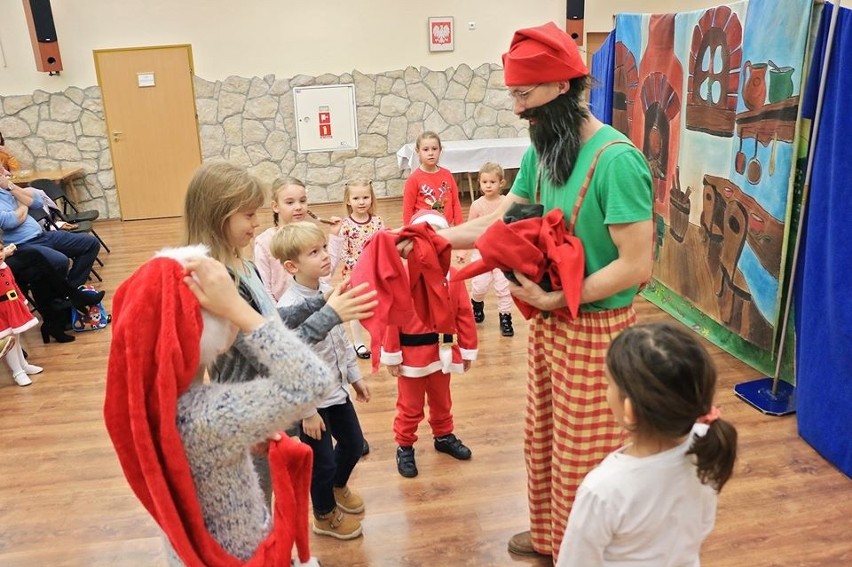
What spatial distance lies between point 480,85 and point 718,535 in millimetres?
8080

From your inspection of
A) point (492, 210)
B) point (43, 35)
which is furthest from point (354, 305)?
point (43, 35)

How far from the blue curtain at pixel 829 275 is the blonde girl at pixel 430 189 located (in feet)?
7.66

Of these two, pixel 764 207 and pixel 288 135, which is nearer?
pixel 764 207

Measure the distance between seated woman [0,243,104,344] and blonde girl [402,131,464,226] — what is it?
2676 mm

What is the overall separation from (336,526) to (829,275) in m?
2.33

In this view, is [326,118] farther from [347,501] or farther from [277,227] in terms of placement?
[347,501]

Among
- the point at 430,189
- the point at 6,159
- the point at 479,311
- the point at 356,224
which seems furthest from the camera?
the point at 6,159

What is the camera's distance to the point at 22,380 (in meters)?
4.33

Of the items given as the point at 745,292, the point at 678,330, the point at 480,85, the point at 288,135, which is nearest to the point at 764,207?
the point at 745,292

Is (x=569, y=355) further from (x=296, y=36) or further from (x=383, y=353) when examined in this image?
(x=296, y=36)

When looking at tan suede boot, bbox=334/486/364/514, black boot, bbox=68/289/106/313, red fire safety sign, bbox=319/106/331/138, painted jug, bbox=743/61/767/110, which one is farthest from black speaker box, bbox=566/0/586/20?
tan suede boot, bbox=334/486/364/514

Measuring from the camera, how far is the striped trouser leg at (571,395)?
197 centimetres

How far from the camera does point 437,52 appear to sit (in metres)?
9.47

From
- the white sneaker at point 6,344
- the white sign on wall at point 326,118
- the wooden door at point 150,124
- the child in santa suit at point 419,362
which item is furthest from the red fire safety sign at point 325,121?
the child in santa suit at point 419,362
